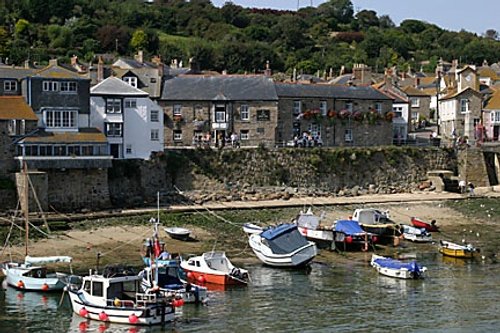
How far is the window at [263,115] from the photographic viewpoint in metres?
55.1

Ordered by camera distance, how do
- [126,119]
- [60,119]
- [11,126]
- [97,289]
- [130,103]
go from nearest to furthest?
[97,289] → [11,126] → [60,119] → [126,119] → [130,103]

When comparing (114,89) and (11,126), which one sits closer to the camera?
(11,126)

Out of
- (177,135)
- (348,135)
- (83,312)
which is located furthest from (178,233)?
(348,135)

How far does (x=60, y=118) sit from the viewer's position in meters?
45.6

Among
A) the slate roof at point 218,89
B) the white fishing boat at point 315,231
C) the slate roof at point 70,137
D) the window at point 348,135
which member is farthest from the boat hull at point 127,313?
the window at point 348,135

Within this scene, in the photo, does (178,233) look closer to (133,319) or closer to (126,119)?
(126,119)

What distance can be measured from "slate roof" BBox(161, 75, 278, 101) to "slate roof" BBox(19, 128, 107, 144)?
923 centimetres

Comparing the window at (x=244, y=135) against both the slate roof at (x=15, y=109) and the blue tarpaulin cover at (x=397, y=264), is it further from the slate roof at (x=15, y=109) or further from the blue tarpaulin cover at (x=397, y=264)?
the blue tarpaulin cover at (x=397, y=264)

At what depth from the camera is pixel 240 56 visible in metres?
114

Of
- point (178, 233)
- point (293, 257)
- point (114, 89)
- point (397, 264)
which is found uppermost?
point (114, 89)

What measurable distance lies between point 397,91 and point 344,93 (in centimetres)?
1212

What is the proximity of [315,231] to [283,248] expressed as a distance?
4.26 m

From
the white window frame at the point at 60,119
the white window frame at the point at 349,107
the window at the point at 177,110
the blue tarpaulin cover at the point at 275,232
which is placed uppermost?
the white window frame at the point at 349,107

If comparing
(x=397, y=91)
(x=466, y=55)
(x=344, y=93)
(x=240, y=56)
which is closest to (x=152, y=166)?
(x=344, y=93)
